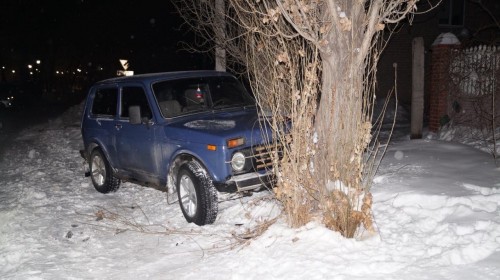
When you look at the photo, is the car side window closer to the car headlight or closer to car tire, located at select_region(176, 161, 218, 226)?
car tire, located at select_region(176, 161, 218, 226)

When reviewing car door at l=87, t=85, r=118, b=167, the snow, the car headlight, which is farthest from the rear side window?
the car headlight

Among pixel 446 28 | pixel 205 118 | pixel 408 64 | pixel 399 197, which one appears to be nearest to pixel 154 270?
pixel 205 118

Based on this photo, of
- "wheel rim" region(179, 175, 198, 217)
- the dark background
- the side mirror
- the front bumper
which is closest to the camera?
the front bumper

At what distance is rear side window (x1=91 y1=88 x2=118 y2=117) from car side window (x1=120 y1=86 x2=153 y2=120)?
298 millimetres

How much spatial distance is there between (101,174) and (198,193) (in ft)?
10.3

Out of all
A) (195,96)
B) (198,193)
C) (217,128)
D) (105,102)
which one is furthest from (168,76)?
(198,193)

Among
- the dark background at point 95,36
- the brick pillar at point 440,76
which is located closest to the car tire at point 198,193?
the brick pillar at point 440,76

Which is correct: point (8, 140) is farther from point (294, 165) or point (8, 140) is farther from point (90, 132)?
point (294, 165)

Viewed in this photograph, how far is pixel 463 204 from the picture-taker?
4965 mm

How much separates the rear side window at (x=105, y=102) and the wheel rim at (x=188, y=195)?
2.19 m

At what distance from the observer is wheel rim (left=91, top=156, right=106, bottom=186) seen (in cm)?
811

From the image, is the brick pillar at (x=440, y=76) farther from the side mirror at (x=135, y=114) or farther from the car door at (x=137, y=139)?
the side mirror at (x=135, y=114)

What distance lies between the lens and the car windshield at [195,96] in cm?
659

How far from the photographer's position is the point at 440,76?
10.2 m
